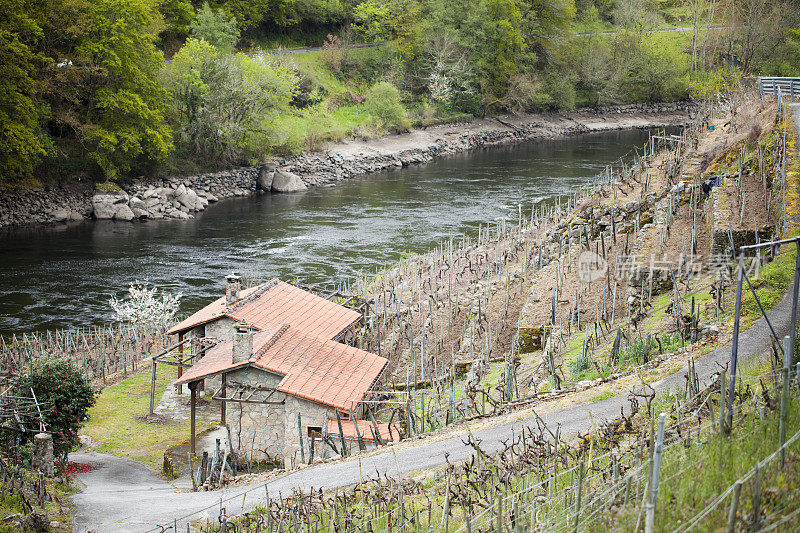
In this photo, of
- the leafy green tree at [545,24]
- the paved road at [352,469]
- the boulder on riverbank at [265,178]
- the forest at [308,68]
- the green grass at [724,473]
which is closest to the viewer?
the green grass at [724,473]

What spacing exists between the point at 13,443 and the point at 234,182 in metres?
49.6

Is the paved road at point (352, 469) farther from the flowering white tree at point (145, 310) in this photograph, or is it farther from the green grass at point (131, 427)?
the flowering white tree at point (145, 310)

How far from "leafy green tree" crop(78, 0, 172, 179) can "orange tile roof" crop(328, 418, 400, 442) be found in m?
43.0

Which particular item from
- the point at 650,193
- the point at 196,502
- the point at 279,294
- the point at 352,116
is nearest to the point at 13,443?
the point at 196,502

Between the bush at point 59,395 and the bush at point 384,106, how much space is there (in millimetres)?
65003

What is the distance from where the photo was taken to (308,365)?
2364 centimetres

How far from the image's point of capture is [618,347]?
1905 cm

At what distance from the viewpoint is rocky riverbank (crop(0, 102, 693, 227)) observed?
2256 inches

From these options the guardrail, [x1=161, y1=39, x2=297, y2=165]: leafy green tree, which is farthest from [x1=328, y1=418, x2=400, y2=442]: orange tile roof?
[x1=161, y1=39, x2=297, y2=165]: leafy green tree

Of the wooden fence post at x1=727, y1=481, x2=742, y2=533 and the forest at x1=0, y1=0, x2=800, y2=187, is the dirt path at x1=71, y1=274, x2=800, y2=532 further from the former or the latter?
the forest at x1=0, y1=0, x2=800, y2=187

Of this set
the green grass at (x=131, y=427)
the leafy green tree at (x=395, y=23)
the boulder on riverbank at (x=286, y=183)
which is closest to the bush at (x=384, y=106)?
the leafy green tree at (x=395, y=23)

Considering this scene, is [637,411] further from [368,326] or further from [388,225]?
[388,225]

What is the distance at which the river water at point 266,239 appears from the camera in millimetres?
41125

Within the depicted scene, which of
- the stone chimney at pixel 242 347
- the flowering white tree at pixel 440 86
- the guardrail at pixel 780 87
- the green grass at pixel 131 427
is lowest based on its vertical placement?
the green grass at pixel 131 427
